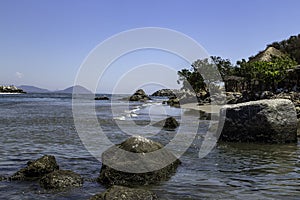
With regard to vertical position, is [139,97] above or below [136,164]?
above

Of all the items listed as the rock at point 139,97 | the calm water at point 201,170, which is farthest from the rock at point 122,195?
the rock at point 139,97

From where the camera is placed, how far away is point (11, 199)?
638cm

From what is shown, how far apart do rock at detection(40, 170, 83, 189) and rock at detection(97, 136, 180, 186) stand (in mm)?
602

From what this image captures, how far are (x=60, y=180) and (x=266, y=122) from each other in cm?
869

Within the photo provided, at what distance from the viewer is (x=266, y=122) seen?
1287 centimetres

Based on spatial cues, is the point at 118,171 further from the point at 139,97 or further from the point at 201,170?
the point at 139,97

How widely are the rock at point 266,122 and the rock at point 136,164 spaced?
224 inches

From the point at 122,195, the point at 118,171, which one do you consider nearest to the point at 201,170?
the point at 118,171

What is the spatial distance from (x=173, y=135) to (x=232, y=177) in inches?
333

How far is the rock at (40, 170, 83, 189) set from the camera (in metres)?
7.08

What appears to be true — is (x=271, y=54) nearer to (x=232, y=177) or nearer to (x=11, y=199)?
(x=232, y=177)

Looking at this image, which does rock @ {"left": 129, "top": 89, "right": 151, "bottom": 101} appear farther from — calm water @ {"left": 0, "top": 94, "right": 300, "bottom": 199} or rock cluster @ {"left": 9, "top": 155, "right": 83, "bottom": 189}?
rock cluster @ {"left": 9, "top": 155, "right": 83, "bottom": 189}

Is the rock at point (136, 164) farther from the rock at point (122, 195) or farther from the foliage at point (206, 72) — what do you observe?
the foliage at point (206, 72)

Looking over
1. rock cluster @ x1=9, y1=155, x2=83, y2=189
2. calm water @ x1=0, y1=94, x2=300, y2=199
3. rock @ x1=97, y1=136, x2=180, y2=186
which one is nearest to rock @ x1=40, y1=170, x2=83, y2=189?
rock cluster @ x1=9, y1=155, x2=83, y2=189
